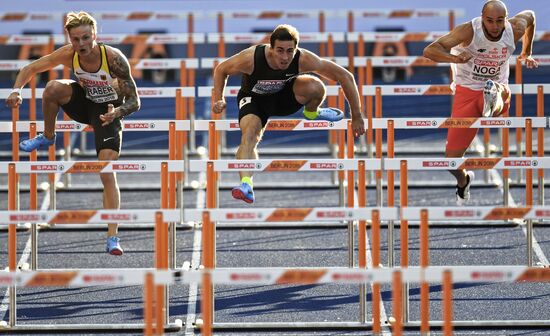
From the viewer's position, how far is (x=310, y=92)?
1126 centimetres

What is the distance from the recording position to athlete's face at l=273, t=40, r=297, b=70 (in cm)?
1079

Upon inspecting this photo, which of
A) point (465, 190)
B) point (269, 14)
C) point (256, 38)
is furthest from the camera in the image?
point (269, 14)

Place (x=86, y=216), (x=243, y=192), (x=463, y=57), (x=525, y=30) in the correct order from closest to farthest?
(x=86, y=216), (x=243, y=192), (x=463, y=57), (x=525, y=30)

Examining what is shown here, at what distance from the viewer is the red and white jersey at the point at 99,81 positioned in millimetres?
11000

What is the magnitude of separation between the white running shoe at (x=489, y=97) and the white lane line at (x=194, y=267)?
2.53 meters

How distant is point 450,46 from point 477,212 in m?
3.33

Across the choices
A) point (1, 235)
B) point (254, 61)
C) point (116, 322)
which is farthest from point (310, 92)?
point (1, 235)

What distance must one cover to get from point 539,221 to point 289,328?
11.2 feet

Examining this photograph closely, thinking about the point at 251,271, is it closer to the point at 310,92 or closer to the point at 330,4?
the point at 310,92

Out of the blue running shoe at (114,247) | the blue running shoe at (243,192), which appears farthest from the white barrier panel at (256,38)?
the blue running shoe at (114,247)

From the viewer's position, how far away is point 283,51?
1082 cm

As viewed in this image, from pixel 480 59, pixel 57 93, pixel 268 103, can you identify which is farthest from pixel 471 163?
pixel 57 93

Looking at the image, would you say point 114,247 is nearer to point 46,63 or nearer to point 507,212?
point 46,63

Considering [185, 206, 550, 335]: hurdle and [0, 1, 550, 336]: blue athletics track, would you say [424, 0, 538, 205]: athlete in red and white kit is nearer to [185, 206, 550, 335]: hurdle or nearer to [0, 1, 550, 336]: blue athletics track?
[0, 1, 550, 336]: blue athletics track
